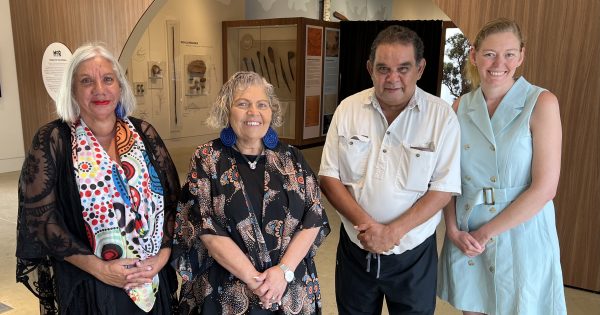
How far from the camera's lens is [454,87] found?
8.30 m

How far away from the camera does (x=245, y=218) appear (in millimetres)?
1666

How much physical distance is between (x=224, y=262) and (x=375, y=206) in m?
0.64

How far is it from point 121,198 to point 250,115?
0.57 metres

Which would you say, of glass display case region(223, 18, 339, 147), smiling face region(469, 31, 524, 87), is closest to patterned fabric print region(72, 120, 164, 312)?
smiling face region(469, 31, 524, 87)

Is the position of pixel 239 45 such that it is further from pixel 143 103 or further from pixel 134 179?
pixel 134 179

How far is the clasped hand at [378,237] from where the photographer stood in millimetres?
1799

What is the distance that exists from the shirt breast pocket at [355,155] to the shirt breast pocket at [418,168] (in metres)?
0.17

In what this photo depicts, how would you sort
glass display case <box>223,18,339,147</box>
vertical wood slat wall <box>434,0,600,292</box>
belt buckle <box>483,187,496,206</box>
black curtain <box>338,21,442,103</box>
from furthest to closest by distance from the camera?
glass display case <box>223,18,339,147</box>
black curtain <box>338,21,442,103</box>
vertical wood slat wall <box>434,0,600,292</box>
belt buckle <box>483,187,496,206</box>

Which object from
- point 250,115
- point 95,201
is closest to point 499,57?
point 250,115

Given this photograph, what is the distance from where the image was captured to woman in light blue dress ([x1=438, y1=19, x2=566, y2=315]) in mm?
1774

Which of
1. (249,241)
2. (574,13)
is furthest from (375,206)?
(574,13)

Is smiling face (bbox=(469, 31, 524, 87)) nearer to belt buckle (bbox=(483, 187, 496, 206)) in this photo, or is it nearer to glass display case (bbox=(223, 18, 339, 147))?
belt buckle (bbox=(483, 187, 496, 206))

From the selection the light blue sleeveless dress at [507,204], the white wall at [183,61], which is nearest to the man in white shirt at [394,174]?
the light blue sleeveless dress at [507,204]

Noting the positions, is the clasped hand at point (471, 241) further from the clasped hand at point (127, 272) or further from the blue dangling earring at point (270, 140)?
the clasped hand at point (127, 272)
